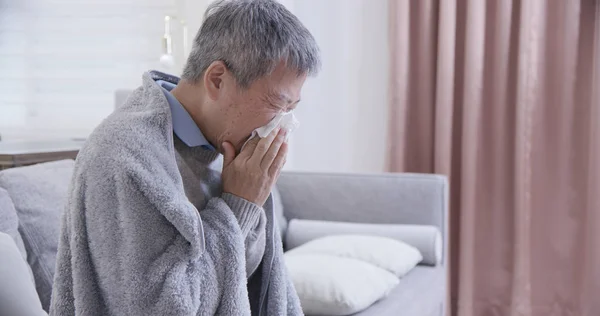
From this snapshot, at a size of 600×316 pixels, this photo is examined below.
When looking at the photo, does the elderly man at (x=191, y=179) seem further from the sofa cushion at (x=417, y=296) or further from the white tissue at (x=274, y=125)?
the sofa cushion at (x=417, y=296)

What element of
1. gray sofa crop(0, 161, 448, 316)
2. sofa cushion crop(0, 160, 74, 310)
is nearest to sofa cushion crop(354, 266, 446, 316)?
gray sofa crop(0, 161, 448, 316)

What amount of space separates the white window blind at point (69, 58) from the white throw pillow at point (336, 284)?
185 centimetres

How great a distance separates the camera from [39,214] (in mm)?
1708

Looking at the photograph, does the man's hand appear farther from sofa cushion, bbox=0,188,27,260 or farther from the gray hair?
sofa cushion, bbox=0,188,27,260

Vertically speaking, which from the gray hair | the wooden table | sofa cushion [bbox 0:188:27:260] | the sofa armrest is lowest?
the sofa armrest

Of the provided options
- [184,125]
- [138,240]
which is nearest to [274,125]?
[184,125]

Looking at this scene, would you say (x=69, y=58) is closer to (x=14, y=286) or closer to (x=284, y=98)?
(x=14, y=286)

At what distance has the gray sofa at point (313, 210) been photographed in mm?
1585

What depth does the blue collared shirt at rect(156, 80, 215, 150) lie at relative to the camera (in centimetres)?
106

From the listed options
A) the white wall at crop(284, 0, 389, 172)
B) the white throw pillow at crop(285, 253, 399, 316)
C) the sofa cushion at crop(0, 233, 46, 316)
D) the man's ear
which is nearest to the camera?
the man's ear

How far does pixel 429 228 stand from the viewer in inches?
105

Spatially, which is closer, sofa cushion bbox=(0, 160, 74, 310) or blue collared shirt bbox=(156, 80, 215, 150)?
blue collared shirt bbox=(156, 80, 215, 150)

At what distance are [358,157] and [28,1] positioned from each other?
1990 mm

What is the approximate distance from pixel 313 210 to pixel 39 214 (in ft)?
4.50
